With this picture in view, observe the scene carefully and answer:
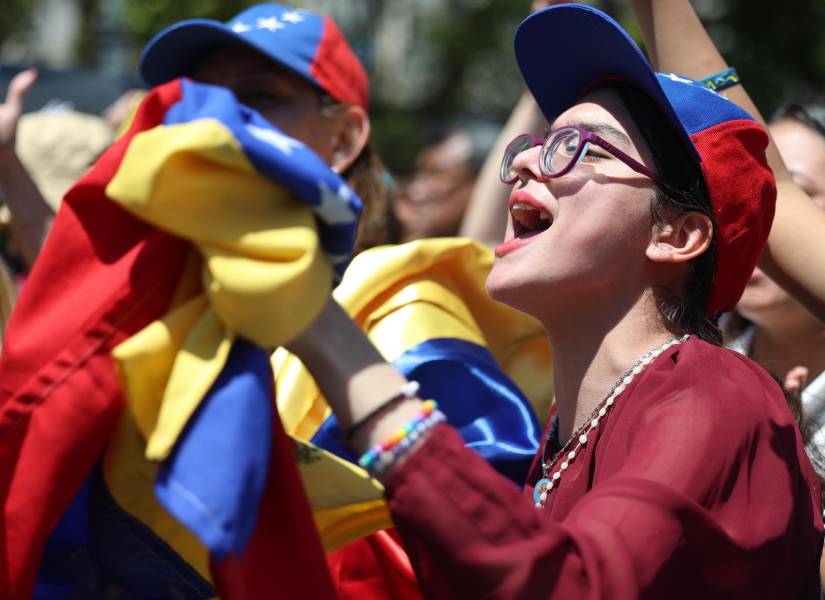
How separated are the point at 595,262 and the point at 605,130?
0.23 m

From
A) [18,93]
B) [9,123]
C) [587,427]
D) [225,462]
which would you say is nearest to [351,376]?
[225,462]

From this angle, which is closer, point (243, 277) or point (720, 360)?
point (243, 277)

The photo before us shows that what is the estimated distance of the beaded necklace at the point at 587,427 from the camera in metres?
2.01

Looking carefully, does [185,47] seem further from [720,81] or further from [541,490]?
[541,490]

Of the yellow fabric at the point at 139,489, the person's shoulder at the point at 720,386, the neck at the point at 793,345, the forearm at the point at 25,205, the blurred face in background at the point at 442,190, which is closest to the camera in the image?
the yellow fabric at the point at 139,489

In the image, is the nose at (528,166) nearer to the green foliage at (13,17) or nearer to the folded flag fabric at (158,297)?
the folded flag fabric at (158,297)

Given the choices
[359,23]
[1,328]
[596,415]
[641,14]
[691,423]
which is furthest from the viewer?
[359,23]

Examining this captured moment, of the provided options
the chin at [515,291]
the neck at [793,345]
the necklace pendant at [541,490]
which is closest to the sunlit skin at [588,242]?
the chin at [515,291]

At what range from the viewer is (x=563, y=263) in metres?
2.05

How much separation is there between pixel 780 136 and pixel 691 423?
1.76 m

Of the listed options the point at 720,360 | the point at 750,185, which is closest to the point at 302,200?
the point at 720,360

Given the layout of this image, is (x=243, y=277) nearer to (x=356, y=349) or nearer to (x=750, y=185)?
(x=356, y=349)

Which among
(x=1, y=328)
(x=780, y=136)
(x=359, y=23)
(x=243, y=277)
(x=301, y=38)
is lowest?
(x=359, y=23)

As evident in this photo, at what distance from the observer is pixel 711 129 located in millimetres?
2115
